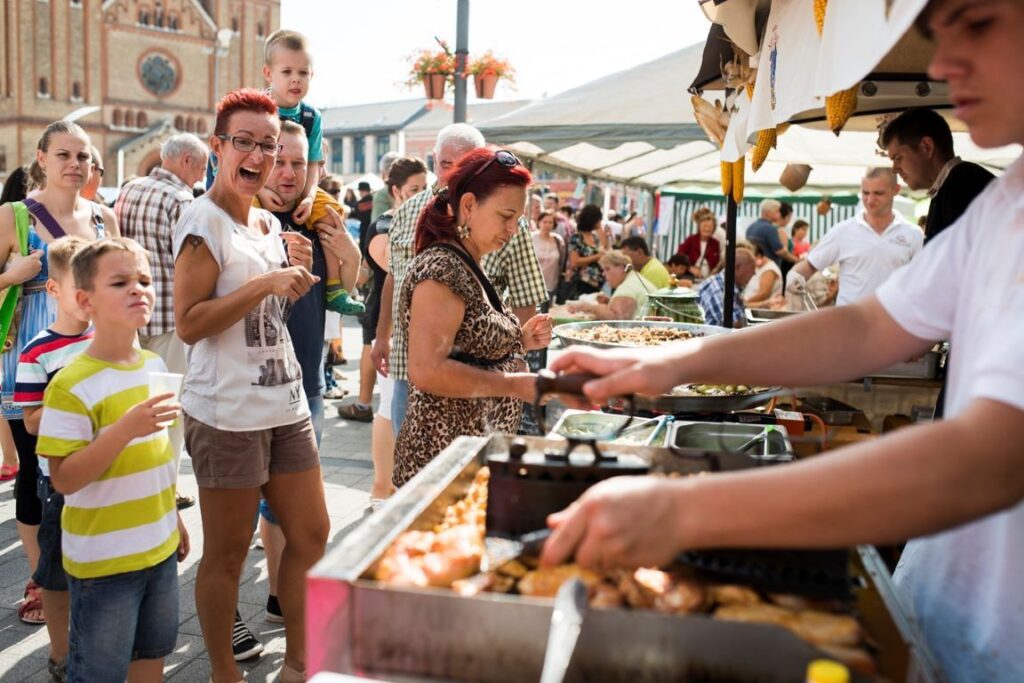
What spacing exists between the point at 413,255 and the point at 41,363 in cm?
170

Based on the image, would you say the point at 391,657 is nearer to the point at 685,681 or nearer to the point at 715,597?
the point at 685,681

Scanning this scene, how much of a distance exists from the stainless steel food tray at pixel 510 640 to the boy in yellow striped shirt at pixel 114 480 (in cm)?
148

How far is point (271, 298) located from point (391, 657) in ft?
6.57

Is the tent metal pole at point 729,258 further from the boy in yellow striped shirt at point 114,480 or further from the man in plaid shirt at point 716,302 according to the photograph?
the boy in yellow striped shirt at point 114,480

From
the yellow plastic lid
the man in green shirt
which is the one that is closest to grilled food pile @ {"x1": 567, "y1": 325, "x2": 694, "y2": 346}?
the yellow plastic lid

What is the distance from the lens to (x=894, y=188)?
627 centimetres

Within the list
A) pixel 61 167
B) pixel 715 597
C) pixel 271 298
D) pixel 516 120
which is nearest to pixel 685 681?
pixel 715 597

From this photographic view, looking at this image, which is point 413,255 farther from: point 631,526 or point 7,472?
point 7,472

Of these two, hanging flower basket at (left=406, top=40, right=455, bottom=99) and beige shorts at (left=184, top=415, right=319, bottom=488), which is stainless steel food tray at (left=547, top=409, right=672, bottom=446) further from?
hanging flower basket at (left=406, top=40, right=455, bottom=99)

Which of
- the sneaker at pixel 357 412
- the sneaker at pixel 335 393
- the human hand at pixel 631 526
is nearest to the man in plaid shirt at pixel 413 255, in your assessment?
the human hand at pixel 631 526

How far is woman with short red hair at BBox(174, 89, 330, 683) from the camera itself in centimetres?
287

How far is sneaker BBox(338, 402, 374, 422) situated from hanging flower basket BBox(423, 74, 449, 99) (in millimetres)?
5037

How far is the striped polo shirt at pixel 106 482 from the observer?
2527mm

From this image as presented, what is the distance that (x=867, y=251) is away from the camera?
634 cm
